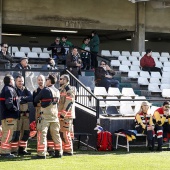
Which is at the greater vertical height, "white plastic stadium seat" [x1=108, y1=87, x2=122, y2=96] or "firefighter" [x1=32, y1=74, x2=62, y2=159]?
"white plastic stadium seat" [x1=108, y1=87, x2=122, y2=96]

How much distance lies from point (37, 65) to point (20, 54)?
175 centimetres

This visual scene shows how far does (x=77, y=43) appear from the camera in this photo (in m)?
34.9

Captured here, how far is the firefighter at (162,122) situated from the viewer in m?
15.8

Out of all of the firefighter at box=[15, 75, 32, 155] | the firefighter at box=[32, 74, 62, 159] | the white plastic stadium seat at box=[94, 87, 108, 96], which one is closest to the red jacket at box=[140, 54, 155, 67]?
the white plastic stadium seat at box=[94, 87, 108, 96]

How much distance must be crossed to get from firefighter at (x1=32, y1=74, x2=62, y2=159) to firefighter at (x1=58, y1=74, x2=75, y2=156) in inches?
20.4

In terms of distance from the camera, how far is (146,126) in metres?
15.9

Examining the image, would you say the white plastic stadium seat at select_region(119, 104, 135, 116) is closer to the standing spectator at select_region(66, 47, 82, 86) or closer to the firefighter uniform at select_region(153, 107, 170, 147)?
the firefighter uniform at select_region(153, 107, 170, 147)

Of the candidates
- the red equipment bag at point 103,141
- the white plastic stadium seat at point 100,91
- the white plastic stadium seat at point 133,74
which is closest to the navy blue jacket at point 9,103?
the red equipment bag at point 103,141

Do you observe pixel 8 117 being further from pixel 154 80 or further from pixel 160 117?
pixel 154 80

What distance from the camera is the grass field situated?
1239 cm

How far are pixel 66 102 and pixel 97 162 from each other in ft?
6.02

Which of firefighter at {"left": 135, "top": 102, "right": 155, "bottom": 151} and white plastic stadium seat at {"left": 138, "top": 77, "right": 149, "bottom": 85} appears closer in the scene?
firefighter at {"left": 135, "top": 102, "right": 155, "bottom": 151}

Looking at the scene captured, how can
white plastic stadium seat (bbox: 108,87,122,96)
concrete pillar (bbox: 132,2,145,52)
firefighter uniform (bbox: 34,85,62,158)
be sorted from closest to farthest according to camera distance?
firefighter uniform (bbox: 34,85,62,158)
white plastic stadium seat (bbox: 108,87,122,96)
concrete pillar (bbox: 132,2,145,52)

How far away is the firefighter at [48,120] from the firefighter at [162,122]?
321cm
